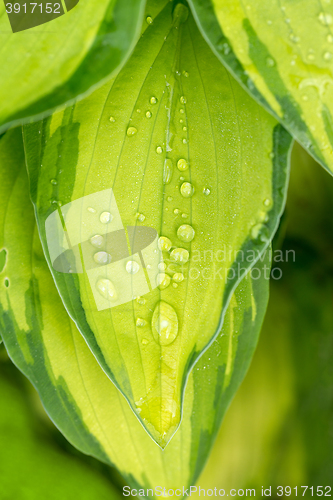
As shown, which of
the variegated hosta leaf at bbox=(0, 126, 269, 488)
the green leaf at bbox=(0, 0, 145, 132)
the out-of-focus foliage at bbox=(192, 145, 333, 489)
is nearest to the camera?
the green leaf at bbox=(0, 0, 145, 132)

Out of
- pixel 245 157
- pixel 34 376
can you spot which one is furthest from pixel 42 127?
pixel 34 376

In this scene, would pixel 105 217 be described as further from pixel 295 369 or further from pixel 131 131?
pixel 295 369

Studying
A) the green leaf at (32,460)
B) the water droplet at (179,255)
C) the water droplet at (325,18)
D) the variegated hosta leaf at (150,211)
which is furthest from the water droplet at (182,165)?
the green leaf at (32,460)

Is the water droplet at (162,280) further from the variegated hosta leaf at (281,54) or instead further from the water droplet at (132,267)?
the variegated hosta leaf at (281,54)

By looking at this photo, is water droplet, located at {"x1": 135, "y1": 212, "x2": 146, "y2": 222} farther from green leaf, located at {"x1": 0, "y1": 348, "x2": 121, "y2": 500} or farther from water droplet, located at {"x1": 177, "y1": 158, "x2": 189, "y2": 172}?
green leaf, located at {"x1": 0, "y1": 348, "x2": 121, "y2": 500}

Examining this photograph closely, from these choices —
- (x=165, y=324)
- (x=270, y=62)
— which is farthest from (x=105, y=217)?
(x=270, y=62)

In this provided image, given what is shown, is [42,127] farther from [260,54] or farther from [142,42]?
[260,54]

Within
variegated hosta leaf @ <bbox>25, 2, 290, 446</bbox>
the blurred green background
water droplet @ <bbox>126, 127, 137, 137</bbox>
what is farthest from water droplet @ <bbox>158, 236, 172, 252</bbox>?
the blurred green background
